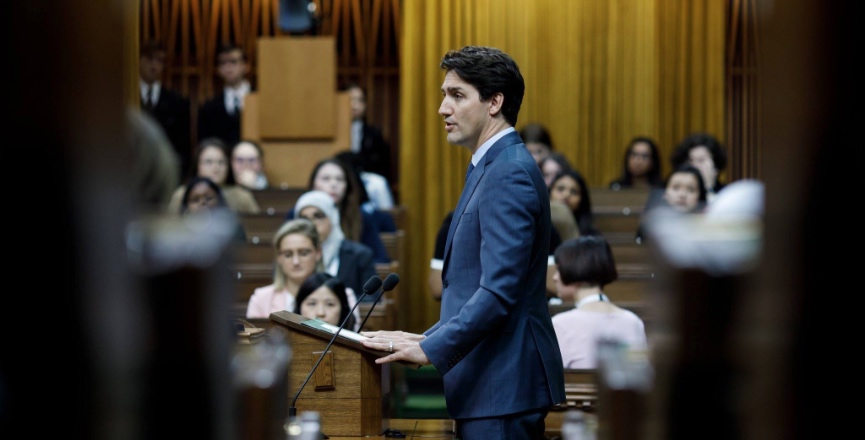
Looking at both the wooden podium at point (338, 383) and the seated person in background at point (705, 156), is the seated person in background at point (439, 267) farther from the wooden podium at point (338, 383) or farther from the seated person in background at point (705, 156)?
the wooden podium at point (338, 383)

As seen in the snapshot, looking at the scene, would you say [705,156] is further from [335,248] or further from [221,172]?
[221,172]

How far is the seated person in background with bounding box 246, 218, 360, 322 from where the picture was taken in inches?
205

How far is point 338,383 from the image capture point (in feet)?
9.26

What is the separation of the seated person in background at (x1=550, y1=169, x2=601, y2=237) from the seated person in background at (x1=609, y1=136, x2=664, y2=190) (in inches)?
50.8

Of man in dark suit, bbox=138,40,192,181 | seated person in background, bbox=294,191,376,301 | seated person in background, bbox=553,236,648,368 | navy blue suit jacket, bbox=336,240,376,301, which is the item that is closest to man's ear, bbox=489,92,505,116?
seated person in background, bbox=553,236,648,368

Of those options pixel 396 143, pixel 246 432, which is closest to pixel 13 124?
pixel 246 432

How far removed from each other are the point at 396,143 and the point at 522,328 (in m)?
11.0

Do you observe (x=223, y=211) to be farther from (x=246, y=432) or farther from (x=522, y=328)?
(x=522, y=328)

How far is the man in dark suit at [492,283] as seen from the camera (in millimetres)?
2359

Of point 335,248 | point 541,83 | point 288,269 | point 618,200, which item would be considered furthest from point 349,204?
point 541,83

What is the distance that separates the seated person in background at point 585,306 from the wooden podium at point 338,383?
4.57 ft

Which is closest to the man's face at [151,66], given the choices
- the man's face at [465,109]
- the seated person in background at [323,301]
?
the seated person in background at [323,301]

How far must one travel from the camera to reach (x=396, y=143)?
13.3m

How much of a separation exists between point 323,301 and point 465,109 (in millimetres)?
2328
